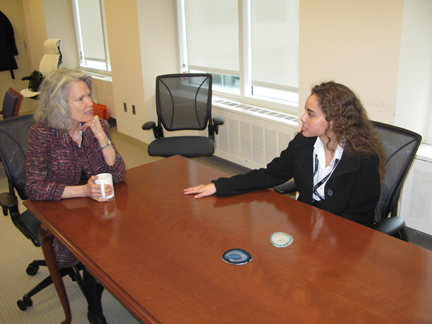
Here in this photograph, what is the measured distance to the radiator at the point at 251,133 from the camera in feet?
11.2

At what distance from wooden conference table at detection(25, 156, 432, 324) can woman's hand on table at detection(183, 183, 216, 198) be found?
3 cm

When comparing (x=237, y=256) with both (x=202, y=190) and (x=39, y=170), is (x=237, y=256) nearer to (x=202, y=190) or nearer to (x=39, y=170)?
(x=202, y=190)

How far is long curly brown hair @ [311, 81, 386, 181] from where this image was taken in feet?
5.49

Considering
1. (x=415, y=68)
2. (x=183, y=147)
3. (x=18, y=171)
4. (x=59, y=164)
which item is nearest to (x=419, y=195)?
(x=415, y=68)

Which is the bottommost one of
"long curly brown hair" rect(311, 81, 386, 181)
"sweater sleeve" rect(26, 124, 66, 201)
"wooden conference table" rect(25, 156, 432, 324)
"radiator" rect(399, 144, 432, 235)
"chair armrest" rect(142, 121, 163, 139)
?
"radiator" rect(399, 144, 432, 235)

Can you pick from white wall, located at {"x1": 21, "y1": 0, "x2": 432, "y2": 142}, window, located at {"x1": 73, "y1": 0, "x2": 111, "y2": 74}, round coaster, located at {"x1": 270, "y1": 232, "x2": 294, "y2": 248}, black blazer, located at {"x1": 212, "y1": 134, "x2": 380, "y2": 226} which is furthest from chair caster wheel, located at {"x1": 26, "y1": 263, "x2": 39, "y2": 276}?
window, located at {"x1": 73, "y1": 0, "x2": 111, "y2": 74}

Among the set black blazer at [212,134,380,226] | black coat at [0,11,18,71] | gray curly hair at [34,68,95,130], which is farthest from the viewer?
black coat at [0,11,18,71]

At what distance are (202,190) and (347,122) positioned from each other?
723mm

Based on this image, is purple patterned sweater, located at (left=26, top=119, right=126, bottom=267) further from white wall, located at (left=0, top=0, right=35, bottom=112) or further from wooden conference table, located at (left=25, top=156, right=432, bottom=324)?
white wall, located at (left=0, top=0, right=35, bottom=112)

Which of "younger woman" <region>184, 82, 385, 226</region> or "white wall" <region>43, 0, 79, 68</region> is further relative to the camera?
"white wall" <region>43, 0, 79, 68</region>

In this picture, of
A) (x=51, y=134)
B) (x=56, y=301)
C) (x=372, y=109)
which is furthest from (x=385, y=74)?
(x=56, y=301)

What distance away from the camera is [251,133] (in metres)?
3.71

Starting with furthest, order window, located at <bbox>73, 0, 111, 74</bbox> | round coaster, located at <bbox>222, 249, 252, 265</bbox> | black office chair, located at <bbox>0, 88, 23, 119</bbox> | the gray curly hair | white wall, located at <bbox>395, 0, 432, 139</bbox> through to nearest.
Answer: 1. window, located at <bbox>73, 0, 111, 74</bbox>
2. black office chair, located at <bbox>0, 88, 23, 119</bbox>
3. white wall, located at <bbox>395, 0, 432, 139</bbox>
4. the gray curly hair
5. round coaster, located at <bbox>222, 249, 252, 265</bbox>

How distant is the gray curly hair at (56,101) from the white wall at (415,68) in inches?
77.3
